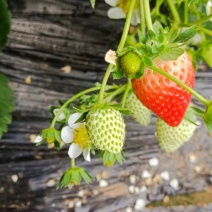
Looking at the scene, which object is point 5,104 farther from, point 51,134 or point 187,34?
point 187,34

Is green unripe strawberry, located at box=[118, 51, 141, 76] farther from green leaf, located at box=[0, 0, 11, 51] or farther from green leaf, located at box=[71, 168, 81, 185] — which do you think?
green leaf, located at box=[0, 0, 11, 51]

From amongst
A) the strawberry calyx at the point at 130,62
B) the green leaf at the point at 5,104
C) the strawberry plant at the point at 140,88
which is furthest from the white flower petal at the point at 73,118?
the green leaf at the point at 5,104

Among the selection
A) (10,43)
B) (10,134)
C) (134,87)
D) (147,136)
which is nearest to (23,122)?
(10,134)

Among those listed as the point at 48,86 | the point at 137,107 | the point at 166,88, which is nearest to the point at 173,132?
the point at 137,107

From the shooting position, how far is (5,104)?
0.98 meters

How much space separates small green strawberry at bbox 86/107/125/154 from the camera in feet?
2.23

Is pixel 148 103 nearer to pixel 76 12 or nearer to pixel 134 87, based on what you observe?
pixel 134 87

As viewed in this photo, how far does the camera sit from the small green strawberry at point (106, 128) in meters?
0.68

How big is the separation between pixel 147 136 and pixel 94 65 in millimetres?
186

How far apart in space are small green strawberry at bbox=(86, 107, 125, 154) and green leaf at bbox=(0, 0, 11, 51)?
0.30 m

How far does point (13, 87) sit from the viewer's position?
1.04 metres

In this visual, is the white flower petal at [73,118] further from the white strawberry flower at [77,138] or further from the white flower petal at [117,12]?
the white flower petal at [117,12]

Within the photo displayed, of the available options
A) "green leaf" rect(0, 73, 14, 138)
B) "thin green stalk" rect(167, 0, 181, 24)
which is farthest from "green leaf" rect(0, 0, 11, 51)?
"thin green stalk" rect(167, 0, 181, 24)

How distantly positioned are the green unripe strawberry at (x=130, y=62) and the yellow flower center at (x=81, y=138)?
0.17 metres
